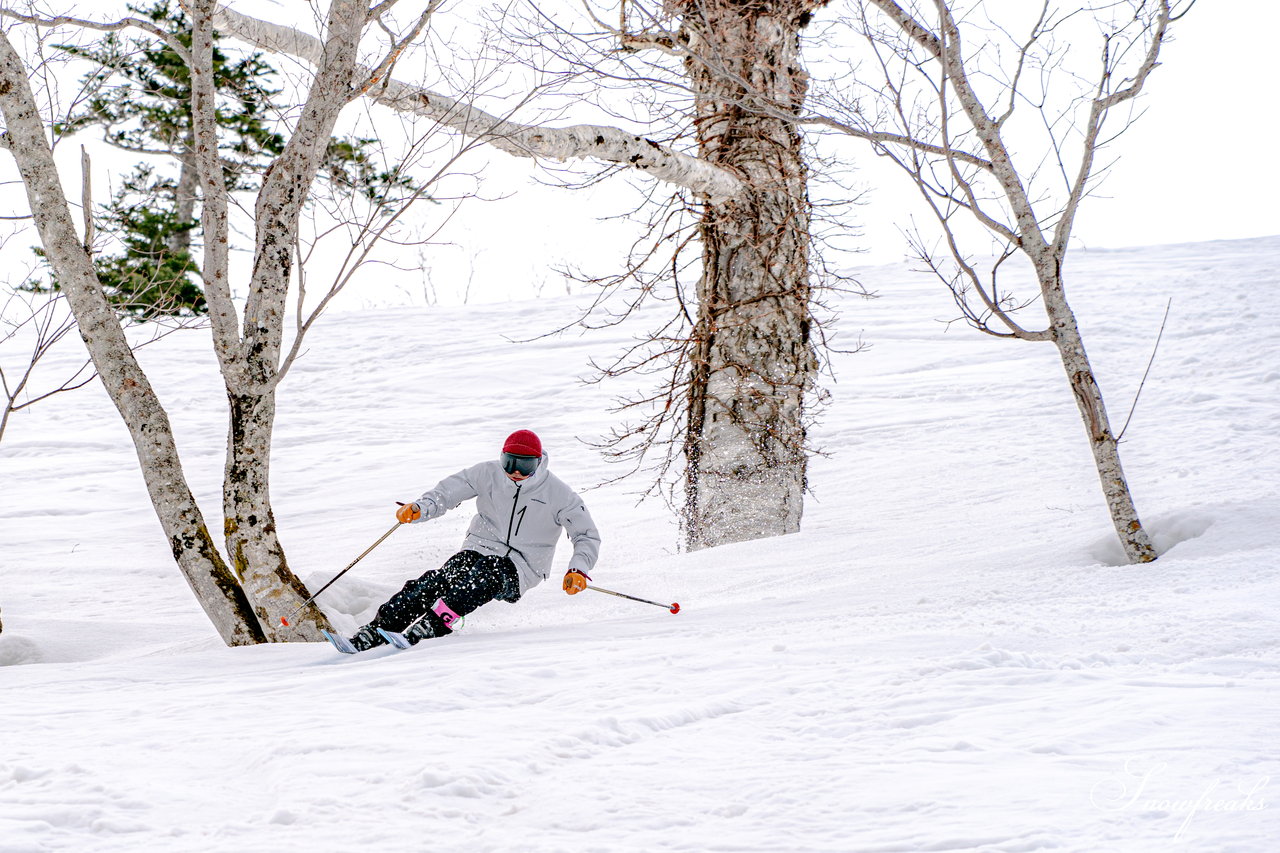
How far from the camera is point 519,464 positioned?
5121mm

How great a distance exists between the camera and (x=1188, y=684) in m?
2.83

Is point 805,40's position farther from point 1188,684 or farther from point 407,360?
point 407,360

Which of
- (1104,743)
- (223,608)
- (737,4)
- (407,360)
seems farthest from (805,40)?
(407,360)

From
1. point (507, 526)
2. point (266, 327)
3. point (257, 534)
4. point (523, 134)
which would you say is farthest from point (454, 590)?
point (523, 134)

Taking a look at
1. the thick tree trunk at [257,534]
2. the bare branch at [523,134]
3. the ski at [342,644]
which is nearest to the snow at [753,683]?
the ski at [342,644]

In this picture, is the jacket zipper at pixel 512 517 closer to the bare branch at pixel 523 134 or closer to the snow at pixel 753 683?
the snow at pixel 753 683

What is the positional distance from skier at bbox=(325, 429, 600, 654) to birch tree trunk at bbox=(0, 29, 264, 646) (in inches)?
42.0

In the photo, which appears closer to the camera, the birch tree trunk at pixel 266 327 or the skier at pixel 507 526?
the skier at pixel 507 526

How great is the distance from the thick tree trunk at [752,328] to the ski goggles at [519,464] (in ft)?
7.59

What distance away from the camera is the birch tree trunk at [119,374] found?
5.23 meters

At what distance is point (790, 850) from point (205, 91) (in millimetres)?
5013

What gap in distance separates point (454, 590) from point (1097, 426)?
3.07 meters

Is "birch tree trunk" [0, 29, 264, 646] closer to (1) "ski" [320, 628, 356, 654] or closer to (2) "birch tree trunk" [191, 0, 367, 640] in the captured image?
(2) "birch tree trunk" [191, 0, 367, 640]

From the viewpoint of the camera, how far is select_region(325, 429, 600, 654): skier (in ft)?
16.3
